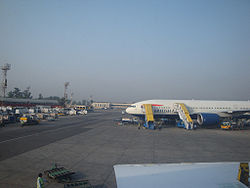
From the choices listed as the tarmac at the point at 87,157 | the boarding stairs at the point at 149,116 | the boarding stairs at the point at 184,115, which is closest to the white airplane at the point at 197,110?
the boarding stairs at the point at 184,115

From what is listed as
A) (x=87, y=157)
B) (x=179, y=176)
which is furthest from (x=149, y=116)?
(x=179, y=176)

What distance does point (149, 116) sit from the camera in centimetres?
2877

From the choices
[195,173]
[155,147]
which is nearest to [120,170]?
[195,173]

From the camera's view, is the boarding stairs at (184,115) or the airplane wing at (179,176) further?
the boarding stairs at (184,115)

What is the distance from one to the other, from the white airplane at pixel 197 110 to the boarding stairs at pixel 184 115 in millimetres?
786

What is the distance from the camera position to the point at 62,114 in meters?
56.2

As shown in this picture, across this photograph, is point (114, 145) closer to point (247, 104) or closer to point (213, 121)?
point (213, 121)

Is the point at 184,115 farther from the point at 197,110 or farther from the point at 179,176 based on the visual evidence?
the point at 179,176

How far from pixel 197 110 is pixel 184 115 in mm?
5460

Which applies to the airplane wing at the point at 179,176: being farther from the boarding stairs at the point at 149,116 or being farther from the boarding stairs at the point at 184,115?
the boarding stairs at the point at 184,115

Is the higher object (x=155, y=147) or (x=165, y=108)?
(x=165, y=108)

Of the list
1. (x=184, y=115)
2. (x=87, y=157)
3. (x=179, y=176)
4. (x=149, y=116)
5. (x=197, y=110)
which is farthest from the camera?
(x=197, y=110)

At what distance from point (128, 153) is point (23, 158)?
7876mm

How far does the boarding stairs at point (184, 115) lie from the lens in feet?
92.8
